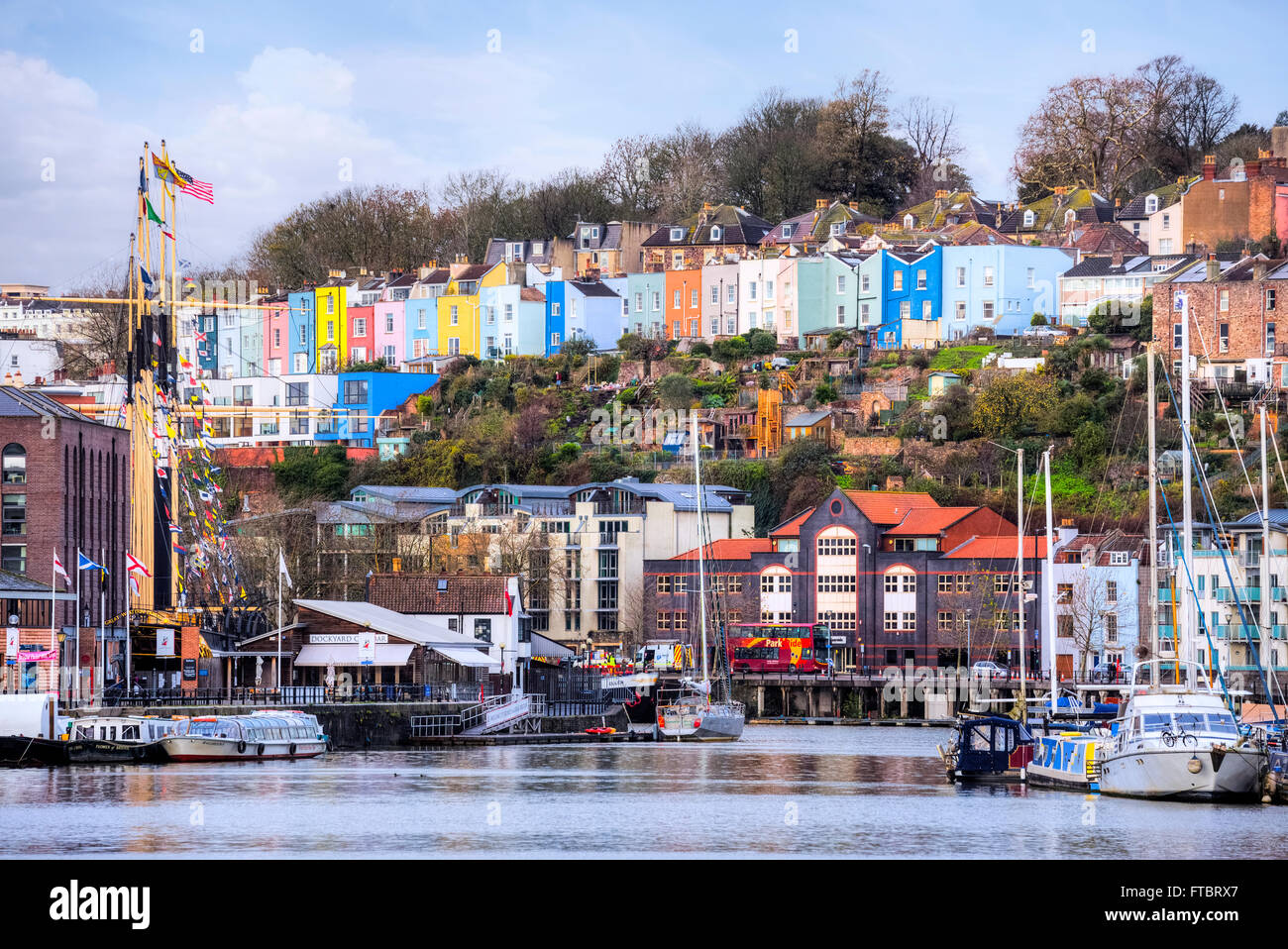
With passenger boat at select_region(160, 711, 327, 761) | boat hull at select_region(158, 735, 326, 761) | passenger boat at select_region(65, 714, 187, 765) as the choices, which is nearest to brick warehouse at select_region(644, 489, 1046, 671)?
passenger boat at select_region(160, 711, 327, 761)

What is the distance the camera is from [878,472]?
342 feet

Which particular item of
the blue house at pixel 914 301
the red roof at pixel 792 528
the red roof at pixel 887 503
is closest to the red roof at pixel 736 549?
the red roof at pixel 792 528

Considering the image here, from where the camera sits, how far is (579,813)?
130 feet

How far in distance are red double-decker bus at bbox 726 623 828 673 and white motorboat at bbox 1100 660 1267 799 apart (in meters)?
50.7

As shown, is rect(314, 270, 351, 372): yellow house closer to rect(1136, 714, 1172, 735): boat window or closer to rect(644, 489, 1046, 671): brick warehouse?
rect(644, 489, 1046, 671): brick warehouse

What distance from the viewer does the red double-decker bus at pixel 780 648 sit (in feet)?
305

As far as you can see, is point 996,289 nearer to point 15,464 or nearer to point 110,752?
point 15,464

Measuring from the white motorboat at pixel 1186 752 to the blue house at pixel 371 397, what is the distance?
85.1 m

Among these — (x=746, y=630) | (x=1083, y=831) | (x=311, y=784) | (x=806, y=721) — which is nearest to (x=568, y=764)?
(x=311, y=784)

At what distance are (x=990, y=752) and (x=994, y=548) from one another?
43.4 meters

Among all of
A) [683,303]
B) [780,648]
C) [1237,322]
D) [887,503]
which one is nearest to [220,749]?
[780,648]

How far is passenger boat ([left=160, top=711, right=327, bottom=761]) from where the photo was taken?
176ft
